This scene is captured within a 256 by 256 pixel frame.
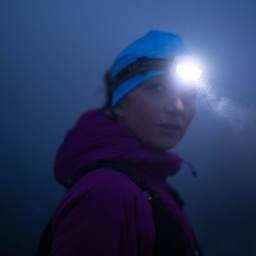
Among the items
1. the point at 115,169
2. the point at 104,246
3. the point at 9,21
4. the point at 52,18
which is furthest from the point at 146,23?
the point at 104,246

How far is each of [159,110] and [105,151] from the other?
0.15m

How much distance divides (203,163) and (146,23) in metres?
0.53

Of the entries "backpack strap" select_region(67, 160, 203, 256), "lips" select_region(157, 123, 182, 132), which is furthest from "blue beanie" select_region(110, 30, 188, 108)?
"backpack strap" select_region(67, 160, 203, 256)

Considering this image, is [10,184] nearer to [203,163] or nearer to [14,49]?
[14,49]

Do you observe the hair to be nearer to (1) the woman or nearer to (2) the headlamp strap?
(1) the woman

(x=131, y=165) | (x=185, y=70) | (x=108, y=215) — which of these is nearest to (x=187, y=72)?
(x=185, y=70)

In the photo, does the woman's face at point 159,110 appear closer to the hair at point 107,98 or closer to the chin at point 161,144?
the chin at point 161,144

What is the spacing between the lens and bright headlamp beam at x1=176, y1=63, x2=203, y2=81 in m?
0.55

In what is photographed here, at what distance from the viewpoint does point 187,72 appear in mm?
547

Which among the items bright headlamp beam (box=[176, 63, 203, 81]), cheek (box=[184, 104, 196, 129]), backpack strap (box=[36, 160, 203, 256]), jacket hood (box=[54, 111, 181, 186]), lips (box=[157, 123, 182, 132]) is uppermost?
bright headlamp beam (box=[176, 63, 203, 81])

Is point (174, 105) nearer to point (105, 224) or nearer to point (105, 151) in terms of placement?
point (105, 151)

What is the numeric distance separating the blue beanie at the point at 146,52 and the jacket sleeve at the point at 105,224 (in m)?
0.27

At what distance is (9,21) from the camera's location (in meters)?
0.91

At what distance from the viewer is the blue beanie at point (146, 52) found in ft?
1.92
